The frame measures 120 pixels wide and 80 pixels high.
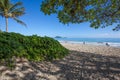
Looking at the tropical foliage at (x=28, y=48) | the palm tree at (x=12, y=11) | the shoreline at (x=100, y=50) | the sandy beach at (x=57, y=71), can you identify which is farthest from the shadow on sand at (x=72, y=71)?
the palm tree at (x=12, y=11)

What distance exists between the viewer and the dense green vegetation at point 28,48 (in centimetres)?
632

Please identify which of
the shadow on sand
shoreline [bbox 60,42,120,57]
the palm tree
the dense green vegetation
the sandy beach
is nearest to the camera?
the sandy beach

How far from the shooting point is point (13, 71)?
19.3 ft

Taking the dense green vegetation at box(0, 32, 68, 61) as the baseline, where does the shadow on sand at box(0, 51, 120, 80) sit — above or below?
below

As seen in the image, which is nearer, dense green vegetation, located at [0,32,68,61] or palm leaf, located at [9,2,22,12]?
dense green vegetation, located at [0,32,68,61]

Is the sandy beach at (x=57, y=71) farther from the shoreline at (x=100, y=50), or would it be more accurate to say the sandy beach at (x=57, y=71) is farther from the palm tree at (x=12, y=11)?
the palm tree at (x=12, y=11)

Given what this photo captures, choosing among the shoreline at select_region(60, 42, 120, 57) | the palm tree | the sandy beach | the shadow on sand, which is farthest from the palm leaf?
the sandy beach

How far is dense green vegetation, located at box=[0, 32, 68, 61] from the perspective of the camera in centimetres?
632

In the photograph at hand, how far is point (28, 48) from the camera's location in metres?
7.24

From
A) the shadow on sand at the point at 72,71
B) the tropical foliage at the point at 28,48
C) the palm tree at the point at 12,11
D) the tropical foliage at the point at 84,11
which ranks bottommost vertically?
the shadow on sand at the point at 72,71

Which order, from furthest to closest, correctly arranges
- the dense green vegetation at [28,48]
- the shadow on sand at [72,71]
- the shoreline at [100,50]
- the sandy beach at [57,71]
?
the shoreline at [100,50]
the dense green vegetation at [28,48]
the shadow on sand at [72,71]
the sandy beach at [57,71]

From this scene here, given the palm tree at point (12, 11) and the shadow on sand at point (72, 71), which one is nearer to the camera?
the shadow on sand at point (72, 71)

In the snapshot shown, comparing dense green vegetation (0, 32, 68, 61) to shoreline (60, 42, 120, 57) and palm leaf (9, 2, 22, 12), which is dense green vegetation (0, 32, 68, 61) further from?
palm leaf (9, 2, 22, 12)

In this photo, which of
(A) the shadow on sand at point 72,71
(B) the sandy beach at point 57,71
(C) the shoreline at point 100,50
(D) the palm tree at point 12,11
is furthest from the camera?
(D) the palm tree at point 12,11
